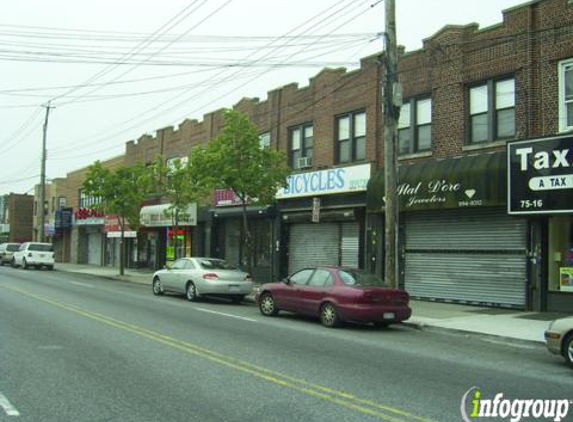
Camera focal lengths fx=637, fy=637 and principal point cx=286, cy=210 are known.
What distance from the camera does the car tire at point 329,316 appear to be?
13.8m

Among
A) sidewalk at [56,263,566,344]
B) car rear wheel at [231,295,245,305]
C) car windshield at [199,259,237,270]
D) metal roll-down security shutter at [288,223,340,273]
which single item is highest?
metal roll-down security shutter at [288,223,340,273]

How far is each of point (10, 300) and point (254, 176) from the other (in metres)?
8.16

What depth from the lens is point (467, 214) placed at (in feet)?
61.7

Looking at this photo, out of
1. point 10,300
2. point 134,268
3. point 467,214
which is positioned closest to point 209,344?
point 10,300

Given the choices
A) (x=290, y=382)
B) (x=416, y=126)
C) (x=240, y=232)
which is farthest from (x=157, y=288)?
(x=290, y=382)

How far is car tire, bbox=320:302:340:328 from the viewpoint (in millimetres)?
13844

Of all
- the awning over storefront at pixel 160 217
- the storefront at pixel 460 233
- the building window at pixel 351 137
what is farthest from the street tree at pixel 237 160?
the awning over storefront at pixel 160 217

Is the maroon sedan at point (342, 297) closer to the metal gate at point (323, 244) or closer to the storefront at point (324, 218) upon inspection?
the storefront at point (324, 218)

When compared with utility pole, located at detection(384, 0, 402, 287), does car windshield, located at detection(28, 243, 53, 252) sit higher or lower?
lower

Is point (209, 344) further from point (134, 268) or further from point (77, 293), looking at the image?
point (134, 268)

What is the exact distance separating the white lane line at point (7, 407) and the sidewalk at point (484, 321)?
9080 millimetres

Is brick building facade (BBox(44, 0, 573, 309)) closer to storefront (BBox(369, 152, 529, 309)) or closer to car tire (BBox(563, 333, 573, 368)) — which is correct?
storefront (BBox(369, 152, 529, 309))

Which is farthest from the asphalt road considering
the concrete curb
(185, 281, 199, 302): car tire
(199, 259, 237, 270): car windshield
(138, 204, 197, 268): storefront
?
(138, 204, 197, 268): storefront

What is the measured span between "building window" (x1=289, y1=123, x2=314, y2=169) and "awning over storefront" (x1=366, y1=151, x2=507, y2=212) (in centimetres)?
493
